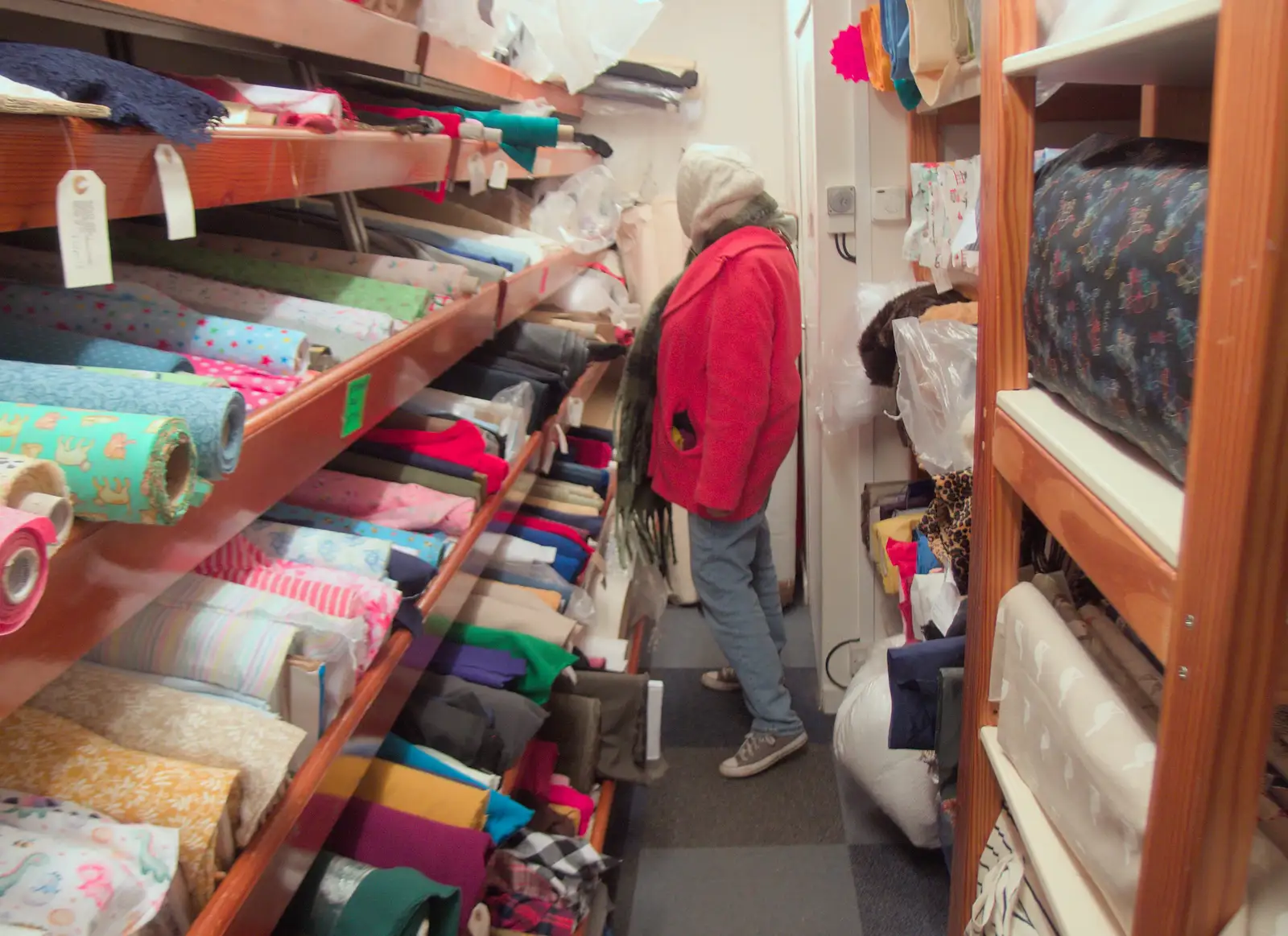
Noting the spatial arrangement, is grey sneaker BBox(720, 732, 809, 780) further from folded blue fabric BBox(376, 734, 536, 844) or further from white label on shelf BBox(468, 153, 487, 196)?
white label on shelf BBox(468, 153, 487, 196)

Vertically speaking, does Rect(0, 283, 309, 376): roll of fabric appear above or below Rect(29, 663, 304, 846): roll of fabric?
above

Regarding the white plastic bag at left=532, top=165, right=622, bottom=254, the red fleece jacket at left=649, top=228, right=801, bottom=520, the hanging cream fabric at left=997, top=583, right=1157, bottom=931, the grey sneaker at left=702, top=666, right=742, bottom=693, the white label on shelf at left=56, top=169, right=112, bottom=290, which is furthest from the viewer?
the grey sneaker at left=702, top=666, right=742, bottom=693

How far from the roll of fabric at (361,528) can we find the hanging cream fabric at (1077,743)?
27.7 inches

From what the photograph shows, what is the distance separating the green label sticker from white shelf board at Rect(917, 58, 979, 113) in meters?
1.23

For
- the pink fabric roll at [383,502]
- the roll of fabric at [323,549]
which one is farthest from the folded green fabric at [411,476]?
the roll of fabric at [323,549]

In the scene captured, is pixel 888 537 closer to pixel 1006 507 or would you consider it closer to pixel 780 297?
pixel 780 297

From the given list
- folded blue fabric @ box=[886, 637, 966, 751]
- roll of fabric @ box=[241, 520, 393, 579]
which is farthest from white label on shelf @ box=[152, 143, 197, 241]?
folded blue fabric @ box=[886, 637, 966, 751]

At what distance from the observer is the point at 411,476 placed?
55.9 inches

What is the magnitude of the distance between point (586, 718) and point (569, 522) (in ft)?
1.88

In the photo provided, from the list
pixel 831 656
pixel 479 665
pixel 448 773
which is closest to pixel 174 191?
pixel 448 773

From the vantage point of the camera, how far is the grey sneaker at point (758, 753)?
248cm

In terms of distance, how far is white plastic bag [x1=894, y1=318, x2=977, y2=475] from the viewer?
1794 mm

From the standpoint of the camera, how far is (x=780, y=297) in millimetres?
2230

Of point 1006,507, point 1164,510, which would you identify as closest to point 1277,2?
point 1164,510
